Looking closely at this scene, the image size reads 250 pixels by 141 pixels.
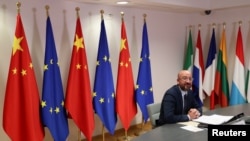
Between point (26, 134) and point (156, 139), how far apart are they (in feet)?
5.63

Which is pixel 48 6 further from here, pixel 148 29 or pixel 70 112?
pixel 148 29

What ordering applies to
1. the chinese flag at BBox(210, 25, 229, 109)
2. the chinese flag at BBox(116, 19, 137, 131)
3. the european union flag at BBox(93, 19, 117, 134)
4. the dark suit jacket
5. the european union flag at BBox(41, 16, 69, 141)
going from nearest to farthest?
the dark suit jacket, the european union flag at BBox(41, 16, 69, 141), the european union flag at BBox(93, 19, 117, 134), the chinese flag at BBox(116, 19, 137, 131), the chinese flag at BBox(210, 25, 229, 109)

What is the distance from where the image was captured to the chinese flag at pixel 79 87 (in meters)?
3.70

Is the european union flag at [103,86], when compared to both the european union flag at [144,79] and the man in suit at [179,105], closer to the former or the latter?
the european union flag at [144,79]

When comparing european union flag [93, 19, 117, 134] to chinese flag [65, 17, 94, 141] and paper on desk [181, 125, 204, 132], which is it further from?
paper on desk [181, 125, 204, 132]

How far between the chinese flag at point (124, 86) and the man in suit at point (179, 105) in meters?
1.27

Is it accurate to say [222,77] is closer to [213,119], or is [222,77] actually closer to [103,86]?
[103,86]

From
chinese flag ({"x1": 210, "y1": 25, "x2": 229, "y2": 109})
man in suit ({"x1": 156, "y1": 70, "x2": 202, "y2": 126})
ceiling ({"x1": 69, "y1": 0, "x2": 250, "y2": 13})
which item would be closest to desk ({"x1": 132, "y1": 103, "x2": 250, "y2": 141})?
man in suit ({"x1": 156, "y1": 70, "x2": 202, "y2": 126})

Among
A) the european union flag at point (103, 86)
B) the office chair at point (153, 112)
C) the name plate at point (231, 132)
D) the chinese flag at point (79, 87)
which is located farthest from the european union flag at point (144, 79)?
the name plate at point (231, 132)

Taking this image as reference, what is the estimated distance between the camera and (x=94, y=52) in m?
4.28

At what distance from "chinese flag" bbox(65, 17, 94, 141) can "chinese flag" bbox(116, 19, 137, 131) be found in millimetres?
585

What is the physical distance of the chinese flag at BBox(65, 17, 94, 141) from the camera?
370 centimetres

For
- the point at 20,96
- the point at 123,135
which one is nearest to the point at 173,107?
the point at 20,96

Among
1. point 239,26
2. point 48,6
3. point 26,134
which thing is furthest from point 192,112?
point 239,26
